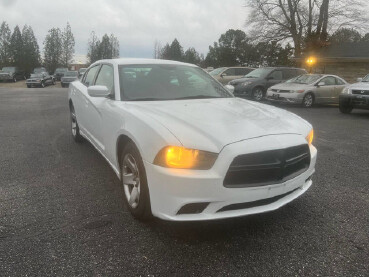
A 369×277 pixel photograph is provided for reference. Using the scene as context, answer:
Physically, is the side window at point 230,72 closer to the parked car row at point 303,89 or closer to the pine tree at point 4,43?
the parked car row at point 303,89

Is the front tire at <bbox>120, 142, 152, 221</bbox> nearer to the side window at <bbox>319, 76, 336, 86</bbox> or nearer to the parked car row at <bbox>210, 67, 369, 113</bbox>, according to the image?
the parked car row at <bbox>210, 67, 369, 113</bbox>

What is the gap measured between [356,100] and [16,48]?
249 feet

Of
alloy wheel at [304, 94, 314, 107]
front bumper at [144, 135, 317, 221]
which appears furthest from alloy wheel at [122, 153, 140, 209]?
alloy wheel at [304, 94, 314, 107]

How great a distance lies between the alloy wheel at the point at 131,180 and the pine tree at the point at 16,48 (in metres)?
75.3

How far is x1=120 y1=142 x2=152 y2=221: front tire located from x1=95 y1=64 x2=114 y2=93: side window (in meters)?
1.16

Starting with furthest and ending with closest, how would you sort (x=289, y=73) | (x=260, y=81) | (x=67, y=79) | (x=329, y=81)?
1. (x=67, y=79)
2. (x=289, y=73)
3. (x=260, y=81)
4. (x=329, y=81)

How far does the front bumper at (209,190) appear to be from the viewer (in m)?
2.48

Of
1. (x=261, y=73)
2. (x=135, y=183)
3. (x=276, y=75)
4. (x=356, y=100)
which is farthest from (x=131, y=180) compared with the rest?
(x=276, y=75)

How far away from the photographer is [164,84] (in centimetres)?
A: 401

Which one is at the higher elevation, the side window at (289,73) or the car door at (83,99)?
the side window at (289,73)

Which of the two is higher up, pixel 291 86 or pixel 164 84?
pixel 164 84

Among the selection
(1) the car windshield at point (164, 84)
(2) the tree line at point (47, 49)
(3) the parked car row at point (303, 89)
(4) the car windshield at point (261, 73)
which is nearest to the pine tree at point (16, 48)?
(2) the tree line at point (47, 49)

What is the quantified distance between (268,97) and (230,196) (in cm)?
1166

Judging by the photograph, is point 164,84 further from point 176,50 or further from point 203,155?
point 176,50
